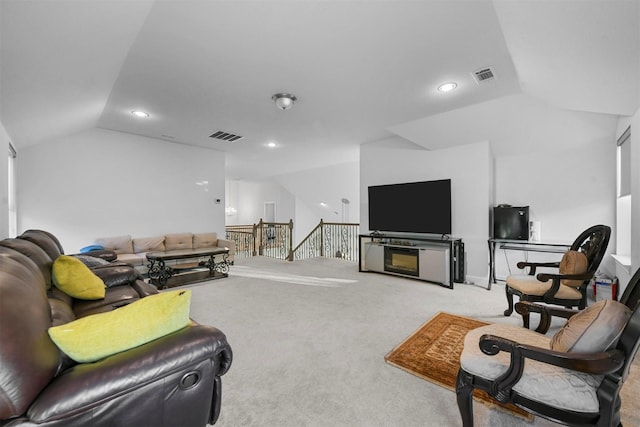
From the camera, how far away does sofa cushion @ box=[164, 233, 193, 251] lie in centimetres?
562

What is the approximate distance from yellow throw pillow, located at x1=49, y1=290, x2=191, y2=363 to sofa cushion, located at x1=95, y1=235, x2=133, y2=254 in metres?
4.78

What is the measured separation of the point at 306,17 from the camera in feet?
6.64

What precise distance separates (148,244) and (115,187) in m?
1.25

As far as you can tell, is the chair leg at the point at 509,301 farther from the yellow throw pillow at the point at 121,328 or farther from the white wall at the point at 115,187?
the white wall at the point at 115,187

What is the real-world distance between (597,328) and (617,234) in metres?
3.66

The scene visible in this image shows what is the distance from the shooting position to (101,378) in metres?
0.95

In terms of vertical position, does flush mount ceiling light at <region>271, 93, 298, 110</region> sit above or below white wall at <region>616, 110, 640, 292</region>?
above

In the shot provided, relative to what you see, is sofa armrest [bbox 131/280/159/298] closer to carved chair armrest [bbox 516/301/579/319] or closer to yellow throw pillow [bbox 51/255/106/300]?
yellow throw pillow [bbox 51/255/106/300]

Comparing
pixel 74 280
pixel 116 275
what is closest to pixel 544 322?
pixel 74 280

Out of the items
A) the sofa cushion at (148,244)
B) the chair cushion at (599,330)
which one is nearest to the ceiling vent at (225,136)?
the sofa cushion at (148,244)

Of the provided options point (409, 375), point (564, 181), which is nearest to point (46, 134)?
point (409, 375)

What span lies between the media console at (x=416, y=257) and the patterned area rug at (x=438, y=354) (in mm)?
1468

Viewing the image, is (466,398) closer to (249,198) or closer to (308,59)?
(308,59)

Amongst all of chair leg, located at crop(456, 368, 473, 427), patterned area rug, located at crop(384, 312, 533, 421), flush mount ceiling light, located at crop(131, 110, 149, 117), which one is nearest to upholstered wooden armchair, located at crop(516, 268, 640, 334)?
patterned area rug, located at crop(384, 312, 533, 421)
